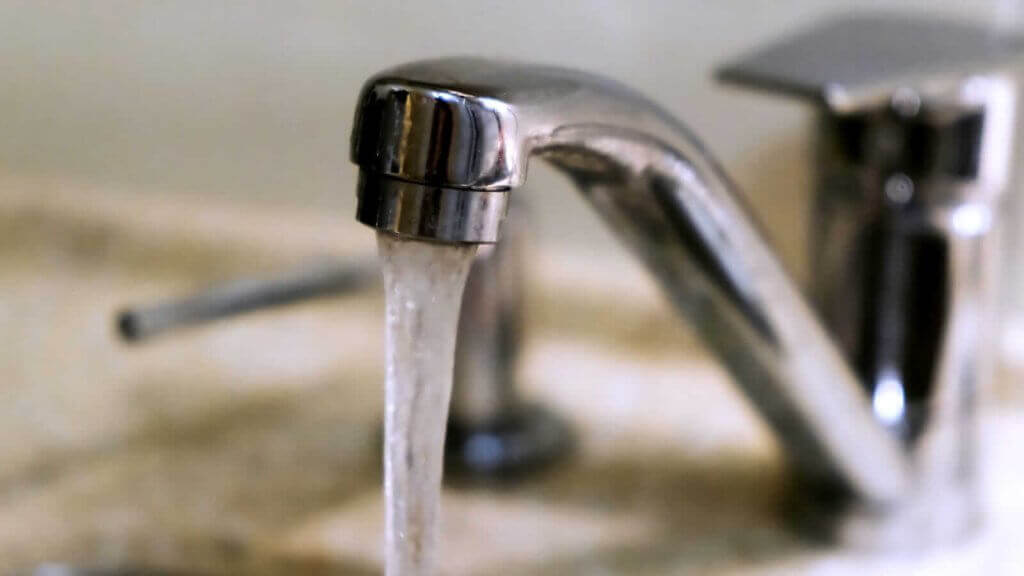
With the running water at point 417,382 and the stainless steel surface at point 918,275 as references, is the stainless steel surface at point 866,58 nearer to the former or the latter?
the stainless steel surface at point 918,275

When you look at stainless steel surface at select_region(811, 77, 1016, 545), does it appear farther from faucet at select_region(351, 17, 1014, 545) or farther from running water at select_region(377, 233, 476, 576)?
running water at select_region(377, 233, 476, 576)

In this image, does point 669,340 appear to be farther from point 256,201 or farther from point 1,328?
point 1,328

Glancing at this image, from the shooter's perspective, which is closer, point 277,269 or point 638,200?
point 638,200

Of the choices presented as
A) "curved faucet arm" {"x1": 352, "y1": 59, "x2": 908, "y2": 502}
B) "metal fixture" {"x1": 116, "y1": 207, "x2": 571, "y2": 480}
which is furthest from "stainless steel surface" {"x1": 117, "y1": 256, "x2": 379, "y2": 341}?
"curved faucet arm" {"x1": 352, "y1": 59, "x2": 908, "y2": 502}

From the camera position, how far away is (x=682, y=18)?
618 mm

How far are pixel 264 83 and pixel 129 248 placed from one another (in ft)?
0.48

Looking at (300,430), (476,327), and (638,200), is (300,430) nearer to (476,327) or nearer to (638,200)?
(476,327)

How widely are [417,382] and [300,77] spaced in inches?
15.8

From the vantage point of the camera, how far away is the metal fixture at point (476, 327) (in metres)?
0.51

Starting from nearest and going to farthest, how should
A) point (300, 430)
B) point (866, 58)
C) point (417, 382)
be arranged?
point (417, 382) < point (866, 58) < point (300, 430)

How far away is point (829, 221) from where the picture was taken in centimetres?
48

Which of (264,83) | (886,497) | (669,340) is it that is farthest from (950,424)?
(264,83)

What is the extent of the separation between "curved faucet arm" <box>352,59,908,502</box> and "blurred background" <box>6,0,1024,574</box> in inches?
3.2

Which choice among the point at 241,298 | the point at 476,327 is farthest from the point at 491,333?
the point at 241,298
